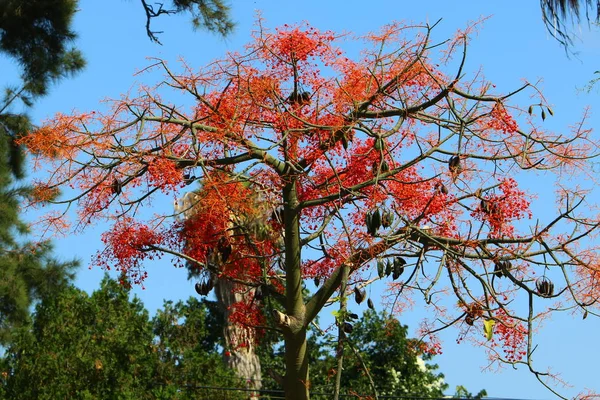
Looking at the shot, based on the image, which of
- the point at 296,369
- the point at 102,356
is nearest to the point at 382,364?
the point at 102,356

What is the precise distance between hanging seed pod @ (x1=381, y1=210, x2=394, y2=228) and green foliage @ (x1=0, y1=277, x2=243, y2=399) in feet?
18.5

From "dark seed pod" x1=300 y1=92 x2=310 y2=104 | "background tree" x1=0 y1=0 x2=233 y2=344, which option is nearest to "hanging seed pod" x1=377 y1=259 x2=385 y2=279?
"dark seed pod" x1=300 y1=92 x2=310 y2=104

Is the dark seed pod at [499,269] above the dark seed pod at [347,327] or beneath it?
above

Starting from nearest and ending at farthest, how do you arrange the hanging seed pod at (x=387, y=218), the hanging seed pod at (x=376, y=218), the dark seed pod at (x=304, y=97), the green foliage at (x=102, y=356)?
the hanging seed pod at (x=376, y=218) < the hanging seed pod at (x=387, y=218) < the dark seed pod at (x=304, y=97) < the green foliage at (x=102, y=356)

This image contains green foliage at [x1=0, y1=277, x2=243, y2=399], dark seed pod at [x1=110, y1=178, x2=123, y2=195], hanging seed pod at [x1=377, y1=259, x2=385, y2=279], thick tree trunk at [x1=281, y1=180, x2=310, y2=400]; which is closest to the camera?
hanging seed pod at [x1=377, y1=259, x2=385, y2=279]

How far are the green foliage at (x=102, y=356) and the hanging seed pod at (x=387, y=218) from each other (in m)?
5.65

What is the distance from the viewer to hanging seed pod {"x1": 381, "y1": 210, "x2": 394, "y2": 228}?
735 centimetres

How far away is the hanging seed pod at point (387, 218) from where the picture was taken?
24.1 feet

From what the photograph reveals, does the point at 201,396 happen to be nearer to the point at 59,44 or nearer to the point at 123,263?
the point at 123,263

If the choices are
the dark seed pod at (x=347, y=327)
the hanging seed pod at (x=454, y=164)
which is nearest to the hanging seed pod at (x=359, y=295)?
the dark seed pod at (x=347, y=327)

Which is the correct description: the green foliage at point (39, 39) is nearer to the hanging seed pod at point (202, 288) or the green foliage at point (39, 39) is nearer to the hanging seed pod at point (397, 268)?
the hanging seed pod at point (202, 288)

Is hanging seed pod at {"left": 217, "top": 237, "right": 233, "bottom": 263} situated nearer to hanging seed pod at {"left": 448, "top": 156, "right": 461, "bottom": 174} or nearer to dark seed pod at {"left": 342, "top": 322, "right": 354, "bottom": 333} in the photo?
dark seed pod at {"left": 342, "top": 322, "right": 354, "bottom": 333}

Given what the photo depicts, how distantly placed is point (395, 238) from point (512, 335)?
124 centimetres

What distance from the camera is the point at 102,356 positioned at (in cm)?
1235
